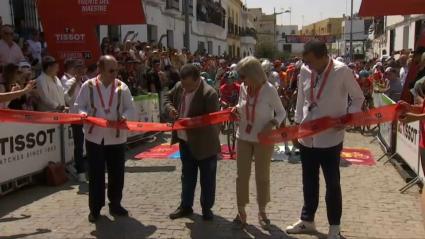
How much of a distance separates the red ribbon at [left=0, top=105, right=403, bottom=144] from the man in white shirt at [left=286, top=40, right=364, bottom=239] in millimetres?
64

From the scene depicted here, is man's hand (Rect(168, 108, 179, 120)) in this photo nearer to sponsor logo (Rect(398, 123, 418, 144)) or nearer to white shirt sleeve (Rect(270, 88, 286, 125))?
white shirt sleeve (Rect(270, 88, 286, 125))

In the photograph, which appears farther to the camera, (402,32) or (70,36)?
(402,32)

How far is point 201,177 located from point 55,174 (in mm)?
2949

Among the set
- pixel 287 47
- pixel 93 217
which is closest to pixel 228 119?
pixel 93 217

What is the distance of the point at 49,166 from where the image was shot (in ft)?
26.4

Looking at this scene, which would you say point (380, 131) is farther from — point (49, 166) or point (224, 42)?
point (224, 42)

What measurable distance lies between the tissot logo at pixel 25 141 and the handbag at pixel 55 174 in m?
0.37

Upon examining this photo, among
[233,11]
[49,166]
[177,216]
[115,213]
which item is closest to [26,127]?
[49,166]

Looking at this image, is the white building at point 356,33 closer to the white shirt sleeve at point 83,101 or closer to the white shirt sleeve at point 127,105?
the white shirt sleeve at point 127,105

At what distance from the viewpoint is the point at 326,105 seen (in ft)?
16.8

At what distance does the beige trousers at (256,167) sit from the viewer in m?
5.69

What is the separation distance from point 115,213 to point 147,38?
1864 centimetres

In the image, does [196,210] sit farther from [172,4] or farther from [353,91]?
[172,4]

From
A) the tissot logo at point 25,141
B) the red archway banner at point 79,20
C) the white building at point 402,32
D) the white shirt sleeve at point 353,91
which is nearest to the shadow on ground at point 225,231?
the white shirt sleeve at point 353,91
